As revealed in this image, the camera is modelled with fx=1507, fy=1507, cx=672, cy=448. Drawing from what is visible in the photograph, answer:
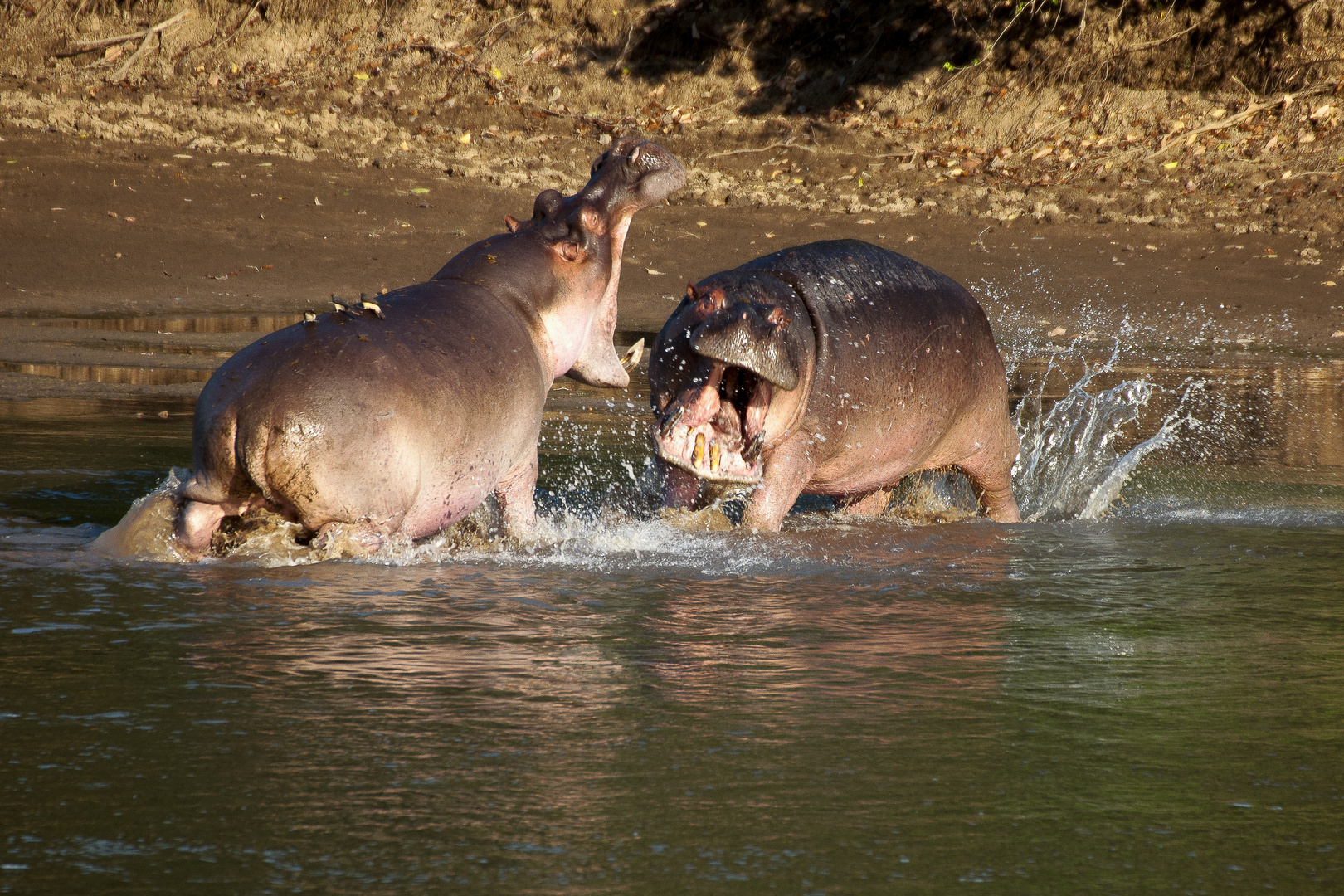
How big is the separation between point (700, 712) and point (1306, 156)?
10.9 meters

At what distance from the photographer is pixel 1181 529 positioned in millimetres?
4801

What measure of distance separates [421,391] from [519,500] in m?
0.73

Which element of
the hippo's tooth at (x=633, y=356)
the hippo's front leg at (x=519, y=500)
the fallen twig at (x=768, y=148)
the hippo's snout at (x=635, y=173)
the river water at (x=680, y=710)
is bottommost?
the river water at (x=680, y=710)

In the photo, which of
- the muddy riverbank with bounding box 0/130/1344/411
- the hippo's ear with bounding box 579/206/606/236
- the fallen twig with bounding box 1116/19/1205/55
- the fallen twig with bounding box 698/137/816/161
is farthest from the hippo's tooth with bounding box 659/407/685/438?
the fallen twig with bounding box 1116/19/1205/55

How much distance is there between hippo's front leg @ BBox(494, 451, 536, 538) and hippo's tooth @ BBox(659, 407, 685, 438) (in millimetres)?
431

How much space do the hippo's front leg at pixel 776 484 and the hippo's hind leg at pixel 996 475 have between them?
949 millimetres

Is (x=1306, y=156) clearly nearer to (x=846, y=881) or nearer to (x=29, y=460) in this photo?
(x=29, y=460)

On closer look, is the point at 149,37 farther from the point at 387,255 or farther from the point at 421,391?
the point at 421,391

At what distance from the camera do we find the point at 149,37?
49.0 feet

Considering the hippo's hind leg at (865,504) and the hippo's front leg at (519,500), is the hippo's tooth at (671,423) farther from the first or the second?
the hippo's hind leg at (865,504)

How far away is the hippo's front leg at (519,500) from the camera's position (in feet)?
14.8

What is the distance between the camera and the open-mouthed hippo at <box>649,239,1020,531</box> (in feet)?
14.3

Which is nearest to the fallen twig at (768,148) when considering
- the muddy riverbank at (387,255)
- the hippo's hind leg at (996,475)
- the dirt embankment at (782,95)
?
the dirt embankment at (782,95)

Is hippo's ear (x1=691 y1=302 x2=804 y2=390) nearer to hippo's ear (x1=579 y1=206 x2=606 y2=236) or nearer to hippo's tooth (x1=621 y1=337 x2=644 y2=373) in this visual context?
hippo's tooth (x1=621 y1=337 x2=644 y2=373)
